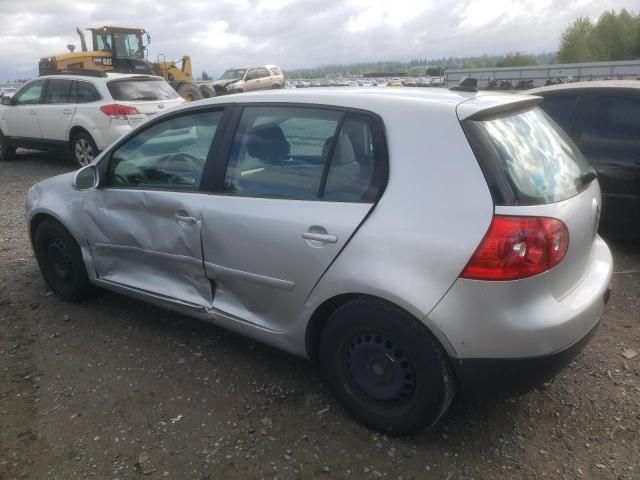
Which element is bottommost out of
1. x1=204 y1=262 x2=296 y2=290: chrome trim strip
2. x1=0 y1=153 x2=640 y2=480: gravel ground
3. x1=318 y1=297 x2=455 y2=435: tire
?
x1=0 y1=153 x2=640 y2=480: gravel ground

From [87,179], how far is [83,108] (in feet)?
20.3

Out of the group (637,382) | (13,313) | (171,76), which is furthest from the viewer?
(171,76)

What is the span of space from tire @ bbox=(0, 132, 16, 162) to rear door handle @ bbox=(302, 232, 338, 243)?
10653 millimetres

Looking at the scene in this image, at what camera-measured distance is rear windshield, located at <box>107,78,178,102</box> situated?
29.8 feet

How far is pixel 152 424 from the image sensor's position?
275 cm

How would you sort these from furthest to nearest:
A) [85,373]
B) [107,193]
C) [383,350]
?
[107,193]
[85,373]
[383,350]

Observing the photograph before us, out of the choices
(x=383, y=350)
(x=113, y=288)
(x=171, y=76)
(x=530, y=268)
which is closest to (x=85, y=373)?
(x=113, y=288)

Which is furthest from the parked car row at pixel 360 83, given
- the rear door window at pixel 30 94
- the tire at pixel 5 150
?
the tire at pixel 5 150

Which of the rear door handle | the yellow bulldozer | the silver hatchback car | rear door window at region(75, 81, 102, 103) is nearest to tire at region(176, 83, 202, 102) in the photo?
the yellow bulldozer

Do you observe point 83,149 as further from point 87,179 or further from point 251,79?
point 251,79

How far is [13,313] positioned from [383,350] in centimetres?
299

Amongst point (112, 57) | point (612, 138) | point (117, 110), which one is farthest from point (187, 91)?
point (612, 138)

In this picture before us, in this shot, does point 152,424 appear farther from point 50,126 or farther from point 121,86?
point 50,126

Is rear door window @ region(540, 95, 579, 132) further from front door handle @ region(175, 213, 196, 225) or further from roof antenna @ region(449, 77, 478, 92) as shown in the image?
front door handle @ region(175, 213, 196, 225)
